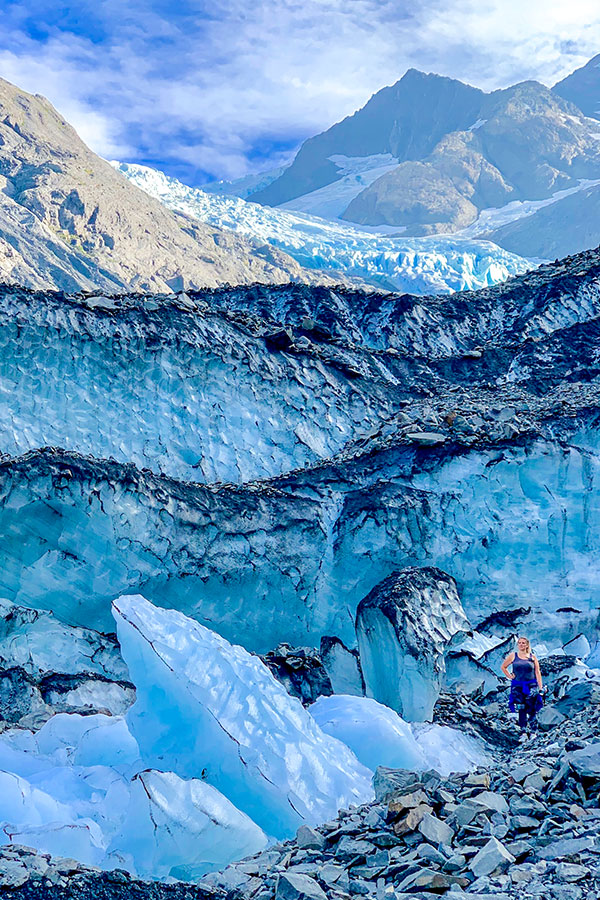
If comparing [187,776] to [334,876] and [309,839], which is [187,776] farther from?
[334,876]

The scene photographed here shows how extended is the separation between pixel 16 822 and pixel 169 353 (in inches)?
376

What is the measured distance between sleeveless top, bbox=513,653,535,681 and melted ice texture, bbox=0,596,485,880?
3.19 ft

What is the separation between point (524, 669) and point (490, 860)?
301 centimetres

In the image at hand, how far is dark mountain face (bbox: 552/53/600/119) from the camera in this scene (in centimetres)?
13075

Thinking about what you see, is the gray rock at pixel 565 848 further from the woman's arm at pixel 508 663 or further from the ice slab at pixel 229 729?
the woman's arm at pixel 508 663

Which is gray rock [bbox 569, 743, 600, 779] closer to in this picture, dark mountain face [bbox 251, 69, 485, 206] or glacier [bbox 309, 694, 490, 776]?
glacier [bbox 309, 694, 490, 776]

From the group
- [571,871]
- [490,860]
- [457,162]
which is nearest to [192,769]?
[490,860]

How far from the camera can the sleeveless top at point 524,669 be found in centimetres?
645

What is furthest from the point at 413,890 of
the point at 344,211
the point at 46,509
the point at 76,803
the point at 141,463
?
the point at 344,211

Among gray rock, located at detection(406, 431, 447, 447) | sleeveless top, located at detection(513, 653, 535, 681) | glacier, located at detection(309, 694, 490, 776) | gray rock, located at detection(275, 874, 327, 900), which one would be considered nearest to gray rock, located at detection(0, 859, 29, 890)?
gray rock, located at detection(275, 874, 327, 900)

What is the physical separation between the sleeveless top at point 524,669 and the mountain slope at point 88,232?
153 feet

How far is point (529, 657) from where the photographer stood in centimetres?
651

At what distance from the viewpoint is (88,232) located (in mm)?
60250

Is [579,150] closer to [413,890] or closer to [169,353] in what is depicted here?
[169,353]
